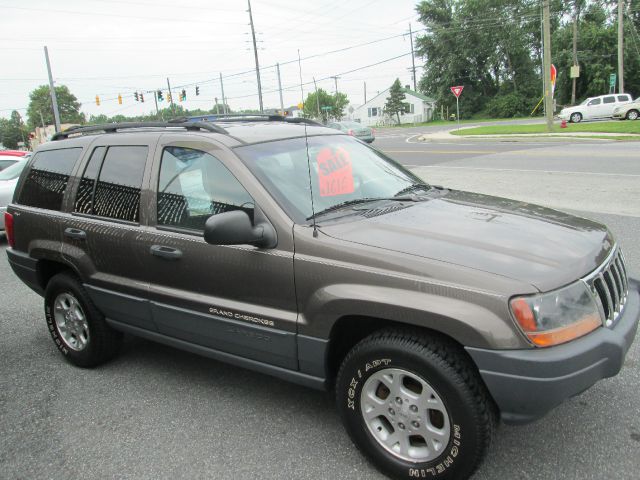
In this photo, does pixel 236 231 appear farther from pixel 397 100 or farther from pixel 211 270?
pixel 397 100

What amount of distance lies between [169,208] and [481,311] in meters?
2.01

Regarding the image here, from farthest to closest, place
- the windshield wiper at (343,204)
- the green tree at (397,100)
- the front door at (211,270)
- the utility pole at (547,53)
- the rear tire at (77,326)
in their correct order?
the green tree at (397,100) < the utility pole at (547,53) < the rear tire at (77,326) < the windshield wiper at (343,204) < the front door at (211,270)

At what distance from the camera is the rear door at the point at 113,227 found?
351 centimetres

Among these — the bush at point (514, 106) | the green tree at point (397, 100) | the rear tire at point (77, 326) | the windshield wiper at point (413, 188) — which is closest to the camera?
the windshield wiper at point (413, 188)

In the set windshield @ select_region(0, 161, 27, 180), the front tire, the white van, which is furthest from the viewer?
the white van

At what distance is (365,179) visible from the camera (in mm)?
3465

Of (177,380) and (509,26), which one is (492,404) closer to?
(177,380)

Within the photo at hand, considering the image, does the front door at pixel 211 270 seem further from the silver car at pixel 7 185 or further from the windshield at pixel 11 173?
the windshield at pixel 11 173

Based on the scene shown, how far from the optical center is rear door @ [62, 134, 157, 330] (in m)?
3.51

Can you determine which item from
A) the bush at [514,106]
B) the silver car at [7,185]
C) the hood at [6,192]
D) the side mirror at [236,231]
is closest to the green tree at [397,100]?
the bush at [514,106]

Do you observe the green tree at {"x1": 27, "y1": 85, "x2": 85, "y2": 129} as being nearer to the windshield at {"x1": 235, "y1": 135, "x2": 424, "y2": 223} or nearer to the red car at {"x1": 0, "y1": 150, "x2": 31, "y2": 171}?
the red car at {"x1": 0, "y1": 150, "x2": 31, "y2": 171}

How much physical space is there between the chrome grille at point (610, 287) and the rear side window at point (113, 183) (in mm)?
2682

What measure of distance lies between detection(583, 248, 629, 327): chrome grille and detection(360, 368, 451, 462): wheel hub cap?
2.83 ft

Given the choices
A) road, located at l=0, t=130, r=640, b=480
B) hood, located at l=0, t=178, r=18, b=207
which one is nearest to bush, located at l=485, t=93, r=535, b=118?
hood, located at l=0, t=178, r=18, b=207
